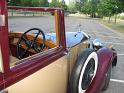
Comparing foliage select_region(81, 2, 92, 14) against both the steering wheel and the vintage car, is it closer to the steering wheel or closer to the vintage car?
the vintage car

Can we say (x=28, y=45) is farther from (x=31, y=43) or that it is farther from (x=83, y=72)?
(x=83, y=72)

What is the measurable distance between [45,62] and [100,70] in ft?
5.67

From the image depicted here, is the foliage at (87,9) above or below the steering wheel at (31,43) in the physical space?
below

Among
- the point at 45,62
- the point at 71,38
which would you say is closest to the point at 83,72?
the point at 45,62

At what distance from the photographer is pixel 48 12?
159 inches

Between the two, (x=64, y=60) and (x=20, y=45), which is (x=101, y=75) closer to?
(x=64, y=60)

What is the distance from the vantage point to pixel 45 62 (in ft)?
11.4

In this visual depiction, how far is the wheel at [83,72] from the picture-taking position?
399cm

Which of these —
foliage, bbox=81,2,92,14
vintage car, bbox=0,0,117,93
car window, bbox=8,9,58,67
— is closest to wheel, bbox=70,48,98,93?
vintage car, bbox=0,0,117,93

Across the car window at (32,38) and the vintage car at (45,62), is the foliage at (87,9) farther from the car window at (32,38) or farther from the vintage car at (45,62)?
the car window at (32,38)

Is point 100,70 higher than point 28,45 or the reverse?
the reverse

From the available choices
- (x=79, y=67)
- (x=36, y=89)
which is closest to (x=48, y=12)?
(x=79, y=67)

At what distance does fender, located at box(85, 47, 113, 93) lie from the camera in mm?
4618

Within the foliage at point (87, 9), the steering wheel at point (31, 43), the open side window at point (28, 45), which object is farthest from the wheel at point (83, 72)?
the foliage at point (87, 9)
